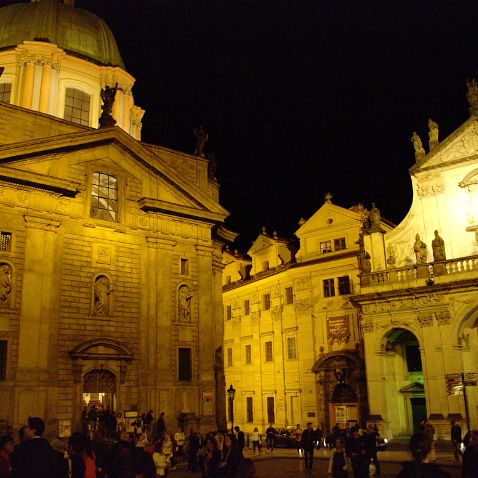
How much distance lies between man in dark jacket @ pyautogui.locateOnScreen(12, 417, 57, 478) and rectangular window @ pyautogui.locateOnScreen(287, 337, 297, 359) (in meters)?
37.9

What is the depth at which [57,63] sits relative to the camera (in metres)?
38.1

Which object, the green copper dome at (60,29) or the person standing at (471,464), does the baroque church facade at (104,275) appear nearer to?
the green copper dome at (60,29)

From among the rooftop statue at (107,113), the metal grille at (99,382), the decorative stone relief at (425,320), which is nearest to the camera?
the metal grille at (99,382)

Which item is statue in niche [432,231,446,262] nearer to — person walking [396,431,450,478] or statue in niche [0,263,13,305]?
statue in niche [0,263,13,305]

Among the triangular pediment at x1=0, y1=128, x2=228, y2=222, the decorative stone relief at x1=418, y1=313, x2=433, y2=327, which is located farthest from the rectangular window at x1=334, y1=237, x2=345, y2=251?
the triangular pediment at x1=0, y1=128, x2=228, y2=222

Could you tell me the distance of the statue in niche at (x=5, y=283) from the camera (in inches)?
988

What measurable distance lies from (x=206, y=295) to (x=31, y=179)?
11100 mm

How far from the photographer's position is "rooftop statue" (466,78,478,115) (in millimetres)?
36438

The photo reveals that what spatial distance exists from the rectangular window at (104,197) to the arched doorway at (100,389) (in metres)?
7.69

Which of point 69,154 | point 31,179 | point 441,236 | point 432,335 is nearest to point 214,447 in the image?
point 31,179

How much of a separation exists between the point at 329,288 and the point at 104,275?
20.5 m

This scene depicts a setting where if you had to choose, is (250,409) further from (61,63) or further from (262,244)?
(61,63)

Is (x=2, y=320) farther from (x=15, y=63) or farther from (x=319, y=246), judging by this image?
(x=319, y=246)

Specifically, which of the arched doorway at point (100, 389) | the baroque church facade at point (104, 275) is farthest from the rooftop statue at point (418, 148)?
the arched doorway at point (100, 389)
